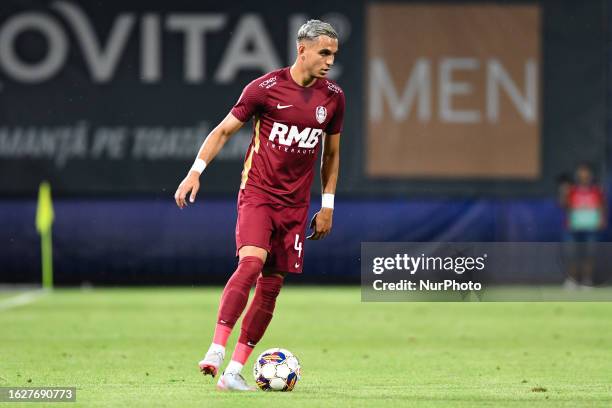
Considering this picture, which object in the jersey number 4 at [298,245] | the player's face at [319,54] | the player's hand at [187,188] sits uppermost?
the player's face at [319,54]

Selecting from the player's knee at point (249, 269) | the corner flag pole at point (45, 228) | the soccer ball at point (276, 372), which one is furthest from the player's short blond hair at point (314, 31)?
the corner flag pole at point (45, 228)

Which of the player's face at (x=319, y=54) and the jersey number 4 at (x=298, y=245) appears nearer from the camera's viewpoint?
the player's face at (x=319, y=54)

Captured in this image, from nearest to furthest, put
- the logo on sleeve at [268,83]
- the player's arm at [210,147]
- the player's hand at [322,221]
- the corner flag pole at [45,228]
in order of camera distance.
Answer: the player's arm at [210,147] < the logo on sleeve at [268,83] < the player's hand at [322,221] < the corner flag pole at [45,228]

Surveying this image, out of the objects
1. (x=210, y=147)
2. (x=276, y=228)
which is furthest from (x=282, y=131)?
(x=276, y=228)

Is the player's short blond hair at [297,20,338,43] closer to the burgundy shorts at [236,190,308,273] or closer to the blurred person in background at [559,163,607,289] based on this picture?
the burgundy shorts at [236,190,308,273]

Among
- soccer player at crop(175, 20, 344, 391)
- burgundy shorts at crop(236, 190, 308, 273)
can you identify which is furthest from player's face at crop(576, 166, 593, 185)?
burgundy shorts at crop(236, 190, 308, 273)

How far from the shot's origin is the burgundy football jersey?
8.33 meters

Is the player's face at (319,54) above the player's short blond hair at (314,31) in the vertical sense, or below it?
below

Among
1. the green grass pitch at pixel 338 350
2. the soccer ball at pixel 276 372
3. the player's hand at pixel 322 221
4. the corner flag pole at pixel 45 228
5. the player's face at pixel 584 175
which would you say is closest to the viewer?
the green grass pitch at pixel 338 350

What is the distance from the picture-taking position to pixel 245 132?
1997 centimetres

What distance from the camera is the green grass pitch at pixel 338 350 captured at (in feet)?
26.7

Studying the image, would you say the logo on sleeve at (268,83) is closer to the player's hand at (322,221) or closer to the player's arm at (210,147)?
the player's arm at (210,147)

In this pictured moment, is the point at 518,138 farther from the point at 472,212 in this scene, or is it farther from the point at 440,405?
the point at 440,405

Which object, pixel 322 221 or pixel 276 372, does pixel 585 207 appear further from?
pixel 276 372
